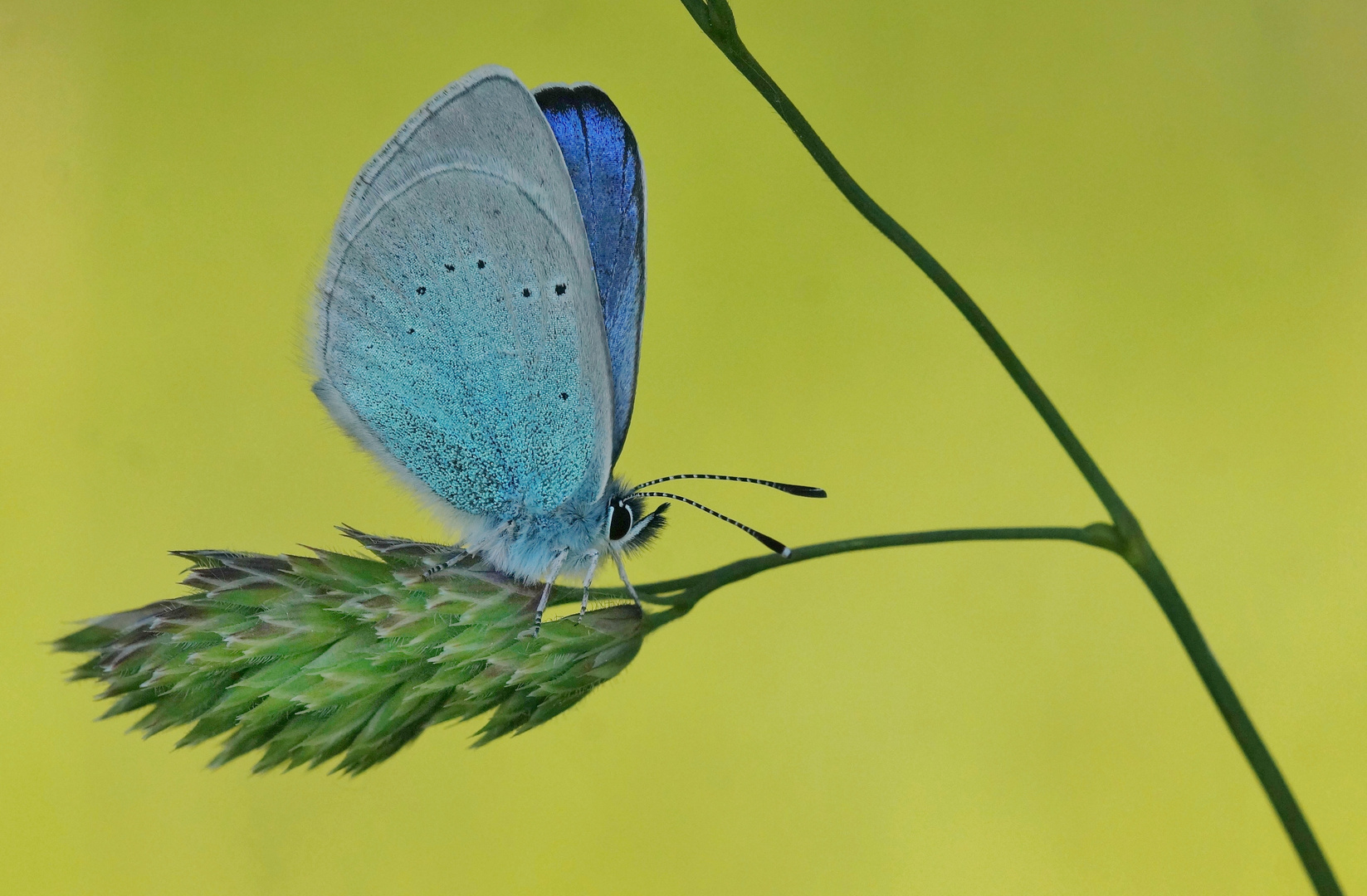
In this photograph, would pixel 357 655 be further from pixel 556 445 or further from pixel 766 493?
pixel 766 493

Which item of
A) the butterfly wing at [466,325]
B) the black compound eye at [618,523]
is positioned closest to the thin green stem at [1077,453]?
the butterfly wing at [466,325]

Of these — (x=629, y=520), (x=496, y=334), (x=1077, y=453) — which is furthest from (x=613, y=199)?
(x=1077, y=453)

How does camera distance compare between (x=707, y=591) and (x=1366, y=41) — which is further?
(x=1366, y=41)

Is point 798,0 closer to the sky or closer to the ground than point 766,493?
closer to the sky

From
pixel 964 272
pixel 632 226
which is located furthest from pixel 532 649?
pixel 964 272

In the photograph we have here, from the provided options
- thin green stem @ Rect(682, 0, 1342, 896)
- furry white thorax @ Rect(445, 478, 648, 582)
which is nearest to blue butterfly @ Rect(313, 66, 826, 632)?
furry white thorax @ Rect(445, 478, 648, 582)

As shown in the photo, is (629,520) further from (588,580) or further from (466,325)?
(466,325)

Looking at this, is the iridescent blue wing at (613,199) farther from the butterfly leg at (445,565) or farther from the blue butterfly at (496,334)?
the butterfly leg at (445,565)
